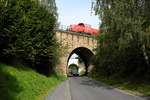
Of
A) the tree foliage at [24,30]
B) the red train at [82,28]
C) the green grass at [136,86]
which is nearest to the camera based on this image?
the tree foliage at [24,30]

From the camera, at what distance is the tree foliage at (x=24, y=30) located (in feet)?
37.0

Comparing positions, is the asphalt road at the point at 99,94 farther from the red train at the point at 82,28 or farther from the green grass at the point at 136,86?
the red train at the point at 82,28

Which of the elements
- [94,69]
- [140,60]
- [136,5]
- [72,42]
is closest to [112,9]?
[136,5]

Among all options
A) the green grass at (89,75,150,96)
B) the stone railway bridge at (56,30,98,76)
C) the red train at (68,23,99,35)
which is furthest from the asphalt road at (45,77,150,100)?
the red train at (68,23,99,35)

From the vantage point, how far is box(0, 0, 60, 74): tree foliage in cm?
1127

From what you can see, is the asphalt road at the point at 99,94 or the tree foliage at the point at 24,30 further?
the tree foliage at the point at 24,30

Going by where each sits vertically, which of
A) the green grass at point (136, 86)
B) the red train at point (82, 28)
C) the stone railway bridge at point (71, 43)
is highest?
the red train at point (82, 28)

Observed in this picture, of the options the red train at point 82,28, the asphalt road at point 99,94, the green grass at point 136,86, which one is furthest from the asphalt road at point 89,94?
the red train at point 82,28

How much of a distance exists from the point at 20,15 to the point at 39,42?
347cm

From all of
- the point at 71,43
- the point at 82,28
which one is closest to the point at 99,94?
the point at 71,43

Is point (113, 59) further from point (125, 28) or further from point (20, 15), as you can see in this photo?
point (20, 15)

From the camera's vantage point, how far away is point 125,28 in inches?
523

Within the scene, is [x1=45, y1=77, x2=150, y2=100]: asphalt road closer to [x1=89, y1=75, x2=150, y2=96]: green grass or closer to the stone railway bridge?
[x1=89, y1=75, x2=150, y2=96]: green grass

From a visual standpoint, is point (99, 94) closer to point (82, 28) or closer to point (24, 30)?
point (24, 30)
